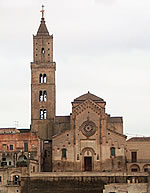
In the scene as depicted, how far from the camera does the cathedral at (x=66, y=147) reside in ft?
276

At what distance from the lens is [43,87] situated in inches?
3937

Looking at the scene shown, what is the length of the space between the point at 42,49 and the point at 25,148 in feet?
65.3

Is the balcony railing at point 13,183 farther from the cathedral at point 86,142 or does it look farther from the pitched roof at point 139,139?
the pitched roof at point 139,139

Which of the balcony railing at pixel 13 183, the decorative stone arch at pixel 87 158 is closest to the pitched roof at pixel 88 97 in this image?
the decorative stone arch at pixel 87 158

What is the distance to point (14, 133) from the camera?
9331 cm

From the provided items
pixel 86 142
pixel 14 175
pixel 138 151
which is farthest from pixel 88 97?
pixel 14 175

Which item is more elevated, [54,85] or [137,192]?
[54,85]

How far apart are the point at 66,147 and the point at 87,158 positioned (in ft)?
13.1

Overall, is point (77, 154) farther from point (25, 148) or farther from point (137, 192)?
point (137, 192)

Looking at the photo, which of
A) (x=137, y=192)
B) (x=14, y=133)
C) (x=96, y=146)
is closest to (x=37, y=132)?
(x=14, y=133)

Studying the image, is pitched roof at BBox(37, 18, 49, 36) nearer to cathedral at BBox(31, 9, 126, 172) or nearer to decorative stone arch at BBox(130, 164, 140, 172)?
cathedral at BBox(31, 9, 126, 172)

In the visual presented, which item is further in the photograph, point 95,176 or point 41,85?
point 41,85

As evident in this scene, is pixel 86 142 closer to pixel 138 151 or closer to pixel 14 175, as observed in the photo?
pixel 138 151

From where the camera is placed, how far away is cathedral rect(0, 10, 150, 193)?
8406 centimetres
